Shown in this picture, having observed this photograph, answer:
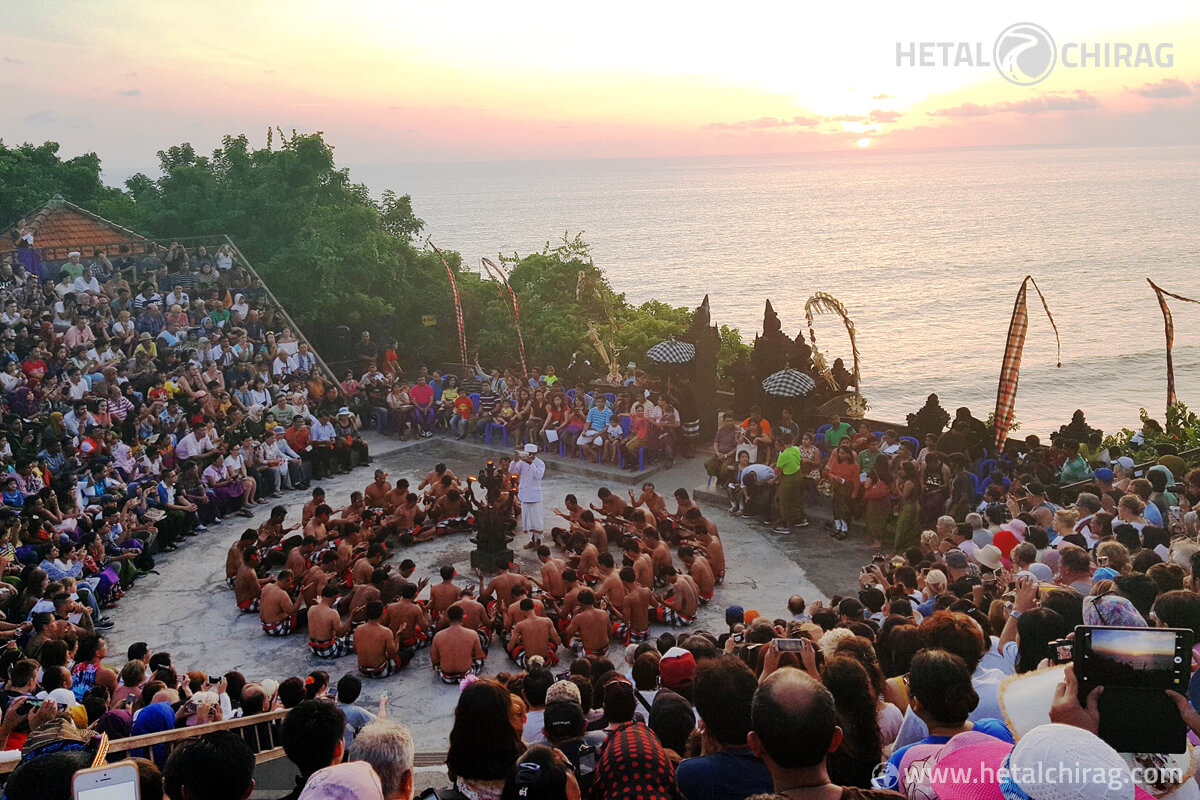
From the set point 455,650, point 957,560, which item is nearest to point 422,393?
point 455,650

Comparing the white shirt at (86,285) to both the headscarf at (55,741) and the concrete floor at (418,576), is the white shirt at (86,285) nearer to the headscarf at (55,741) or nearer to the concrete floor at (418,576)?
the concrete floor at (418,576)

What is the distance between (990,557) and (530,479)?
667cm

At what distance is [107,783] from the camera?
3.59 m

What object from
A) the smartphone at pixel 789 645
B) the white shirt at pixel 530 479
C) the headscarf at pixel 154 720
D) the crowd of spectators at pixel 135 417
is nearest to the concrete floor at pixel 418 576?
the crowd of spectators at pixel 135 417

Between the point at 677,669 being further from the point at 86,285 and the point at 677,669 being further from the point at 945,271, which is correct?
the point at 945,271

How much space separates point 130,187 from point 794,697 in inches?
1419

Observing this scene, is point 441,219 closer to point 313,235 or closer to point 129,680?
point 313,235

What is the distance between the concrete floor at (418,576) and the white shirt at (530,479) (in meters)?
0.88

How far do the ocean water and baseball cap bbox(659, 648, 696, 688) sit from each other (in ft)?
126

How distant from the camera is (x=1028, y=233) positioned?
125 metres

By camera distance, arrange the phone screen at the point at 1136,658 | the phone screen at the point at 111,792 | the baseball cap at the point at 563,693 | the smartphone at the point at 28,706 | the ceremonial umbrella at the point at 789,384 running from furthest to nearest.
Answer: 1. the ceremonial umbrella at the point at 789,384
2. the smartphone at the point at 28,706
3. the baseball cap at the point at 563,693
4. the phone screen at the point at 111,792
5. the phone screen at the point at 1136,658

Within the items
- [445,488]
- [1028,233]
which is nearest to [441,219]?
[1028,233]

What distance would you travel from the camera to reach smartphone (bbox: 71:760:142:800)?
11.7 feet

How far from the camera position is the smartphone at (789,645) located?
5.34 m
